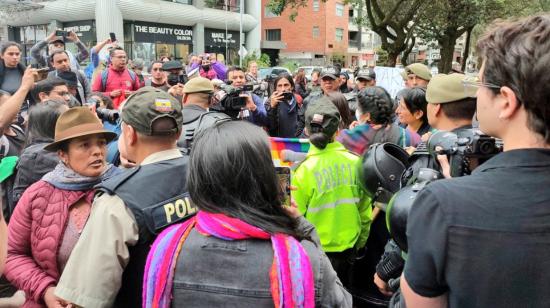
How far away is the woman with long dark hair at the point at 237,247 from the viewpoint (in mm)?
1473

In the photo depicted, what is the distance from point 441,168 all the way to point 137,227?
52.0 inches

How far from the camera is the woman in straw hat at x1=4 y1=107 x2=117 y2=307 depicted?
2.29 m

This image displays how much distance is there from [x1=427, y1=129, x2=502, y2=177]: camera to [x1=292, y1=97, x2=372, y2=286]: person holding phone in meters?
1.11

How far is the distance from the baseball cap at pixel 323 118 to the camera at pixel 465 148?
3.67 ft


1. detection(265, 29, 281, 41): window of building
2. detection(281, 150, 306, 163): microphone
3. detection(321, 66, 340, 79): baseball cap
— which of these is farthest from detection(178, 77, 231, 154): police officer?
detection(265, 29, 281, 41): window of building

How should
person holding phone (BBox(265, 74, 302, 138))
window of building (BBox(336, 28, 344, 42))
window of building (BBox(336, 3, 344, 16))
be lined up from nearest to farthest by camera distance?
person holding phone (BBox(265, 74, 302, 138)), window of building (BBox(336, 3, 344, 16)), window of building (BBox(336, 28, 344, 42))

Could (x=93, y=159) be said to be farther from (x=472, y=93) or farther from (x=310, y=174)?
(x=472, y=93)

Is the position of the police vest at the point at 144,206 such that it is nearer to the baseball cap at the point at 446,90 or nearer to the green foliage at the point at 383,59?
the baseball cap at the point at 446,90

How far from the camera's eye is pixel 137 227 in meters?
1.88

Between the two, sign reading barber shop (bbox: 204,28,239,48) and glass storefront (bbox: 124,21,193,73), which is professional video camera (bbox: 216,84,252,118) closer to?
glass storefront (bbox: 124,21,193,73)

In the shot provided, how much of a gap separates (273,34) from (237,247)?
52595 millimetres

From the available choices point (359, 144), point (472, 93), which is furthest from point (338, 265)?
point (472, 93)

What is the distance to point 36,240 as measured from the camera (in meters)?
2.32

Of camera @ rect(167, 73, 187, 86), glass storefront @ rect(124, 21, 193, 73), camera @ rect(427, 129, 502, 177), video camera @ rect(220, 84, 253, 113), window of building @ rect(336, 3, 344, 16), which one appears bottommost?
camera @ rect(427, 129, 502, 177)
